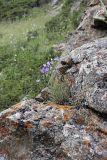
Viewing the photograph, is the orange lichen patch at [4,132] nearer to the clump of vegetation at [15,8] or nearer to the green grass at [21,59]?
the green grass at [21,59]

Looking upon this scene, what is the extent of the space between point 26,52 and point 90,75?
23.0ft

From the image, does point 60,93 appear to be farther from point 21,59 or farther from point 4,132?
point 21,59

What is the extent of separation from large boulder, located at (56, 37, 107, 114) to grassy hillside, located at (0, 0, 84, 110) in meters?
2.22

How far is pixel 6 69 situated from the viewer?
10.8 meters

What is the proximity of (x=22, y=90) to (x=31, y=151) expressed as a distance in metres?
4.41

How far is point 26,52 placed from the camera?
39.1ft

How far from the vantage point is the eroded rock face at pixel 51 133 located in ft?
14.2

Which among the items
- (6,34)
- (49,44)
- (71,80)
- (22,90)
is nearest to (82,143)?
(71,80)

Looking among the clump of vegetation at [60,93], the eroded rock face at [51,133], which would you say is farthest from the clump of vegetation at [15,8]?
the eroded rock face at [51,133]

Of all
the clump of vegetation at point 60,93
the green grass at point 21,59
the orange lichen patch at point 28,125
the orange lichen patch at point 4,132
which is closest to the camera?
the orange lichen patch at point 28,125

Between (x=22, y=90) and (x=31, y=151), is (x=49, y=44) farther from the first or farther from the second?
(x=31, y=151)

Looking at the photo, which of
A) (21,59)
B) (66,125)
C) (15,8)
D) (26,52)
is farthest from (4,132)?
(15,8)

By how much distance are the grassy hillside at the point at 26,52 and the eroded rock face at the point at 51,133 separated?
3.03 meters

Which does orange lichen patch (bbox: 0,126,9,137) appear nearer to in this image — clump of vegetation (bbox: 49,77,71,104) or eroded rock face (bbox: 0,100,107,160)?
eroded rock face (bbox: 0,100,107,160)
